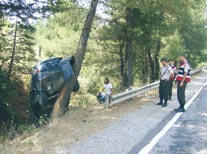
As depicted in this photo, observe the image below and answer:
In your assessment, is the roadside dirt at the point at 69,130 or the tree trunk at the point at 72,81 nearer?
the roadside dirt at the point at 69,130

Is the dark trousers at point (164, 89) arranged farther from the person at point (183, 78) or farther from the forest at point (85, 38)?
the forest at point (85, 38)

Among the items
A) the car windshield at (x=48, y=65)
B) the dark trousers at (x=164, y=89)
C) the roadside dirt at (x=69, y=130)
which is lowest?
the roadside dirt at (x=69, y=130)

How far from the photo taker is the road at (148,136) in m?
6.84

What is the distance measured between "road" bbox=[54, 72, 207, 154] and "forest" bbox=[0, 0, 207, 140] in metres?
3.27

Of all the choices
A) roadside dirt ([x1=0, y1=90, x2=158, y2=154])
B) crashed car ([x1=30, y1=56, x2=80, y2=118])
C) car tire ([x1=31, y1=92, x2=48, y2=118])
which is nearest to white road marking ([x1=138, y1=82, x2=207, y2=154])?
roadside dirt ([x1=0, y1=90, x2=158, y2=154])

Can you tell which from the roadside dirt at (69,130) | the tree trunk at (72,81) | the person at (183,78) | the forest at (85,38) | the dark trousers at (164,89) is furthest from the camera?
the forest at (85,38)

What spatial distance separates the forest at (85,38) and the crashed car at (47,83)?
484 millimetres

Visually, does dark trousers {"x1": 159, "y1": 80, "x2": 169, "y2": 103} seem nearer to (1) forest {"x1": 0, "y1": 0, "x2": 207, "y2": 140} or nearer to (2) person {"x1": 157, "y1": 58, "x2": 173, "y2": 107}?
(2) person {"x1": 157, "y1": 58, "x2": 173, "y2": 107}

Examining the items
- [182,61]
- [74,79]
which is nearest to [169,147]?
[182,61]

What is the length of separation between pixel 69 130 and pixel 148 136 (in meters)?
2.04

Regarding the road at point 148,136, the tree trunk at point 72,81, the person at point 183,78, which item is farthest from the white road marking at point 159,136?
the tree trunk at point 72,81

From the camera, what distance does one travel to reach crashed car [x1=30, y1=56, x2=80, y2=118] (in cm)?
1231

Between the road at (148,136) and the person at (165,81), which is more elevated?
the person at (165,81)

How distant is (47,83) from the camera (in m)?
12.5
